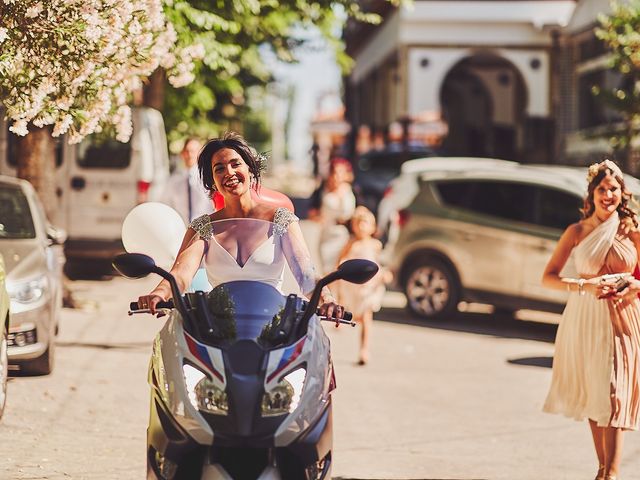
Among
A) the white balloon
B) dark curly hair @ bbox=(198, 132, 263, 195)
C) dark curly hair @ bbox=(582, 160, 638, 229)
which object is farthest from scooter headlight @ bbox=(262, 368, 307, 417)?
dark curly hair @ bbox=(582, 160, 638, 229)

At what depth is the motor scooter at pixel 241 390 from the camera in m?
4.68

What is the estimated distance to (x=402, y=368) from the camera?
40.4 feet

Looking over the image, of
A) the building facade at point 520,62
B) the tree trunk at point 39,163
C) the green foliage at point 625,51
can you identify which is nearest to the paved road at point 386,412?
the tree trunk at point 39,163

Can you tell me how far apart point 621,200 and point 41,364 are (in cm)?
514

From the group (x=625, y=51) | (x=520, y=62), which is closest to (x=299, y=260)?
(x=625, y=51)

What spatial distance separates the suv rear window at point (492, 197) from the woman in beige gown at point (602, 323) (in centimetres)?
765

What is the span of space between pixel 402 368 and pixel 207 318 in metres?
7.63

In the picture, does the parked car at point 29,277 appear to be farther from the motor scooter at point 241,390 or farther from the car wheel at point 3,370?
the motor scooter at point 241,390

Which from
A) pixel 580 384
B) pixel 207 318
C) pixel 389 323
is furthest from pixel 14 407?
pixel 389 323

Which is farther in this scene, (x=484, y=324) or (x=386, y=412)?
(x=484, y=324)

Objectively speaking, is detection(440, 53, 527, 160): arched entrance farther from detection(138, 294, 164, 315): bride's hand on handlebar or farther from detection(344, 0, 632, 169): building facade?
detection(138, 294, 164, 315): bride's hand on handlebar

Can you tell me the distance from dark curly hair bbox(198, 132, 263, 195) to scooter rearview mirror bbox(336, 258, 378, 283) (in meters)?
0.89

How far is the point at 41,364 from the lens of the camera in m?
10.7

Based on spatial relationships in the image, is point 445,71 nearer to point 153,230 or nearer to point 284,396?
point 153,230
